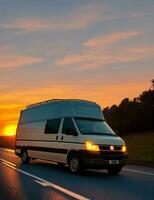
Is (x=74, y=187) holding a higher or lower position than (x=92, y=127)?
lower

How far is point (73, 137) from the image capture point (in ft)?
62.2

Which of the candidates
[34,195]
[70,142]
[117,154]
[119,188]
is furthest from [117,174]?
[34,195]

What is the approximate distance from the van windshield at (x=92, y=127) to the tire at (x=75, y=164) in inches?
37.3

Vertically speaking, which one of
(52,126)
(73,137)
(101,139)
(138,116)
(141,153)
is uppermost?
(138,116)

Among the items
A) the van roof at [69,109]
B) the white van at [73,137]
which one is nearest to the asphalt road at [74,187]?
the white van at [73,137]

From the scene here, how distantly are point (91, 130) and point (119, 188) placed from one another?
5.52m

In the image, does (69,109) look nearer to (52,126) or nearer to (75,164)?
(52,126)

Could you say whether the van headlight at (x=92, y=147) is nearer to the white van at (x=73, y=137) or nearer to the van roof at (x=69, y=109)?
the white van at (x=73, y=137)

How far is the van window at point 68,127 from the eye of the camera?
19108 mm

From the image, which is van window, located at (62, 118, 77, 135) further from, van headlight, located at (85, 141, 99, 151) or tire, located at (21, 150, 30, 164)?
tire, located at (21, 150, 30, 164)

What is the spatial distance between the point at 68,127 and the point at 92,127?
965 millimetres

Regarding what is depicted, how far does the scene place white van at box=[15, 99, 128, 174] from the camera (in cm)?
1806

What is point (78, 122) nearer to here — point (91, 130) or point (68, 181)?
point (91, 130)

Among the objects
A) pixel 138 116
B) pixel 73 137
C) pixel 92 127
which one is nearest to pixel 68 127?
pixel 73 137
